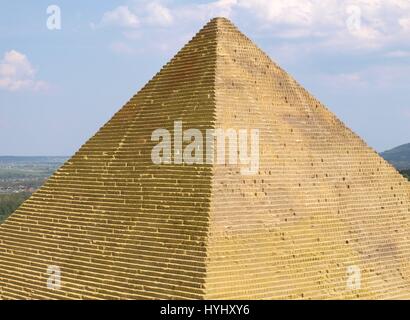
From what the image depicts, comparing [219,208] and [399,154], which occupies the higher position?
[399,154]

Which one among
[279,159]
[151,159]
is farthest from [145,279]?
[279,159]

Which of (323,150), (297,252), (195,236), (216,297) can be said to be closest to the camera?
(216,297)

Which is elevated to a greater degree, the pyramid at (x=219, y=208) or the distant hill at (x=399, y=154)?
the distant hill at (x=399, y=154)

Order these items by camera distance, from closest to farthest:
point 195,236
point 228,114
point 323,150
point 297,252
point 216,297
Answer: point 216,297, point 195,236, point 297,252, point 228,114, point 323,150

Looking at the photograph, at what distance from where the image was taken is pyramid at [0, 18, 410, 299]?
38.2 feet

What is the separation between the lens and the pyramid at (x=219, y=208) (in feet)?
38.2

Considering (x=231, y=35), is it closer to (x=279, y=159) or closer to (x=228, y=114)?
(x=228, y=114)

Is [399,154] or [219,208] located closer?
[219,208]

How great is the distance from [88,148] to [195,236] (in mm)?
5295

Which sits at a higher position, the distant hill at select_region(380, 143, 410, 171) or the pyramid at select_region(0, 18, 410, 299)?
the distant hill at select_region(380, 143, 410, 171)

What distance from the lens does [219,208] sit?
39.1ft

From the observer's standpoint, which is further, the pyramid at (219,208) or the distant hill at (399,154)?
the distant hill at (399,154)
